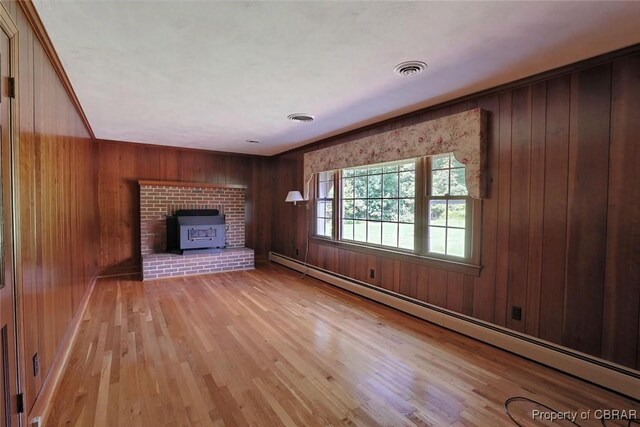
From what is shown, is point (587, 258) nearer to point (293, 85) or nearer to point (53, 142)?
point (293, 85)

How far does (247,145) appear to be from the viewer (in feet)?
17.7

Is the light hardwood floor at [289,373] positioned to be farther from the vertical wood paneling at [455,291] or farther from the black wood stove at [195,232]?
the black wood stove at [195,232]

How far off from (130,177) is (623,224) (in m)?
6.36

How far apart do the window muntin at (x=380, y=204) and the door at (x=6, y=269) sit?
130 inches

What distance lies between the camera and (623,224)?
2.08m

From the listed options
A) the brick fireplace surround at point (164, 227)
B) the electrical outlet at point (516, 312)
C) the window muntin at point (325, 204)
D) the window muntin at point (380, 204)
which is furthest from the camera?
the brick fireplace surround at point (164, 227)

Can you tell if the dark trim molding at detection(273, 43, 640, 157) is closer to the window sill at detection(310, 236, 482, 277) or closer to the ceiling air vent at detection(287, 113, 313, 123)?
the ceiling air vent at detection(287, 113, 313, 123)

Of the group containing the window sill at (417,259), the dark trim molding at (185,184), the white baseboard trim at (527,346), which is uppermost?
the dark trim molding at (185,184)

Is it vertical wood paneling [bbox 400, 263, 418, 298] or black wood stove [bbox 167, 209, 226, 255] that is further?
black wood stove [bbox 167, 209, 226, 255]

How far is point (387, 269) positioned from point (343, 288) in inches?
36.3

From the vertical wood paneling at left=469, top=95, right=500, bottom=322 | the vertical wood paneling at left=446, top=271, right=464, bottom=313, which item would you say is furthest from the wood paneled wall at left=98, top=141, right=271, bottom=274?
the vertical wood paneling at left=469, top=95, right=500, bottom=322

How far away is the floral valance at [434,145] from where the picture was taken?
279 cm

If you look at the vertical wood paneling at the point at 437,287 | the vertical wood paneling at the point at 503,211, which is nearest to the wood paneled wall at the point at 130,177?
the vertical wood paneling at the point at 437,287

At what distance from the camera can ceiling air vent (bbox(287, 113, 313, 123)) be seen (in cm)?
356
